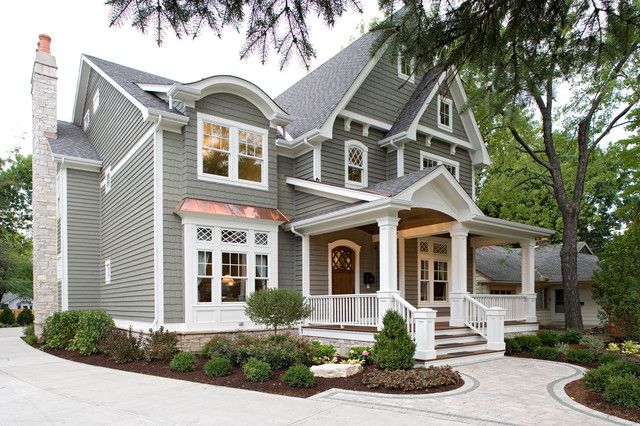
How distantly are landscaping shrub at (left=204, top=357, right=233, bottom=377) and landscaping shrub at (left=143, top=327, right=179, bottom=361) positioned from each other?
6.11ft

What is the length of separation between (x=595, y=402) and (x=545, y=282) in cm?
1865

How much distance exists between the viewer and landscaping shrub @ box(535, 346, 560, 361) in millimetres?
11617

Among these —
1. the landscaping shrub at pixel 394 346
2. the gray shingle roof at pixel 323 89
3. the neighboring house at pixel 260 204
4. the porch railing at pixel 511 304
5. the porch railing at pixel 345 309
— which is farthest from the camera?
the gray shingle roof at pixel 323 89

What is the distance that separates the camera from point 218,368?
9031mm

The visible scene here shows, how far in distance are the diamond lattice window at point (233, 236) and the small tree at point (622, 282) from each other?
10265 mm

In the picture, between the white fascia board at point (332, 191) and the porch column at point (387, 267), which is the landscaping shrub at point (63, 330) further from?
the porch column at point (387, 267)

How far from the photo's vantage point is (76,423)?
612 cm

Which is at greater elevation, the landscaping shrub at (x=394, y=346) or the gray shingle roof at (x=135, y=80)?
the gray shingle roof at (x=135, y=80)

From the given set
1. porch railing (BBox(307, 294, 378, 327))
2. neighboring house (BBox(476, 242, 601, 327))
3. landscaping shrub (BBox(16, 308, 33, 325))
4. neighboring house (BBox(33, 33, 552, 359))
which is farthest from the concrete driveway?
landscaping shrub (BBox(16, 308, 33, 325))

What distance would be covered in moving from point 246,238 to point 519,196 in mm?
12928

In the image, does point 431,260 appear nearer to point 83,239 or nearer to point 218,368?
point 218,368

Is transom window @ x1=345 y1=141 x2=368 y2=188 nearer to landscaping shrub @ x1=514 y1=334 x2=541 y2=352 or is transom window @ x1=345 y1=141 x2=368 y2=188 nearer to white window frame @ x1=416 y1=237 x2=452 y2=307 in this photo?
white window frame @ x1=416 y1=237 x2=452 y2=307

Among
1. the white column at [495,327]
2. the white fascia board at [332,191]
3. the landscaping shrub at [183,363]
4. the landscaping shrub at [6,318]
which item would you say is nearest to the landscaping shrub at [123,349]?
the landscaping shrub at [183,363]

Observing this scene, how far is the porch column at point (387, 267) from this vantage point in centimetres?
1062
